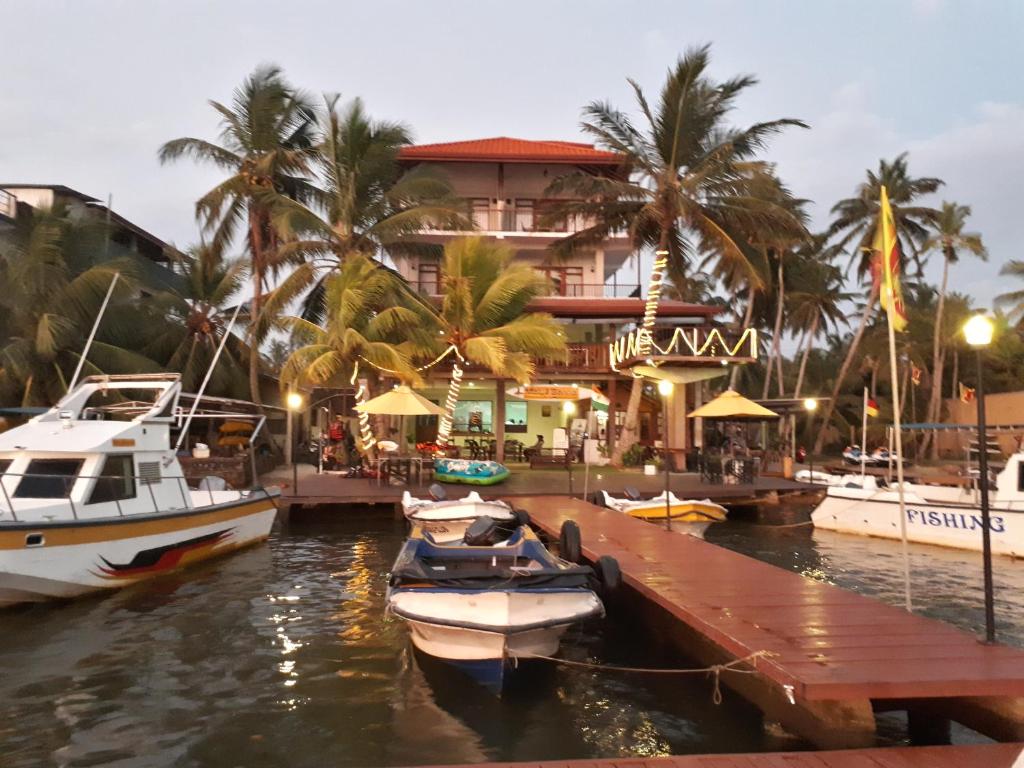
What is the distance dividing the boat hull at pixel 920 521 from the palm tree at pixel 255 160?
18962 millimetres

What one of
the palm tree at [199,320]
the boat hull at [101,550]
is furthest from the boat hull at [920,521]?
the palm tree at [199,320]

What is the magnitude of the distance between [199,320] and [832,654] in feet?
87.6

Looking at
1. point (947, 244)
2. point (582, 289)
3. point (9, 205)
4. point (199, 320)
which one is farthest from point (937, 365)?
point (9, 205)

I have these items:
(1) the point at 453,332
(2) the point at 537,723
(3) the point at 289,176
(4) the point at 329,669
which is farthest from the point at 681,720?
(3) the point at 289,176

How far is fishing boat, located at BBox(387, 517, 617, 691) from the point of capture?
7648 mm

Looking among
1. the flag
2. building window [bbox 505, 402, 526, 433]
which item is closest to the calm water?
the flag

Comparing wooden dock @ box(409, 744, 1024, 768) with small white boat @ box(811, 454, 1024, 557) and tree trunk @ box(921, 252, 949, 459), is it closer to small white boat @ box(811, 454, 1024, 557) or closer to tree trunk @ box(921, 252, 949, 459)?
small white boat @ box(811, 454, 1024, 557)

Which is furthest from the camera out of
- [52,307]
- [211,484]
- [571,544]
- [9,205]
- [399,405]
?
[9,205]

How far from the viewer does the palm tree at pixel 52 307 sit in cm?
2191

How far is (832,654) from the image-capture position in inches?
252

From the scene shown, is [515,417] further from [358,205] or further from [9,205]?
[9,205]

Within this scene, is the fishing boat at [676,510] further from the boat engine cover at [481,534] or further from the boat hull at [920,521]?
the boat engine cover at [481,534]

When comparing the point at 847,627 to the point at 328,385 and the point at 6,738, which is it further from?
the point at 328,385

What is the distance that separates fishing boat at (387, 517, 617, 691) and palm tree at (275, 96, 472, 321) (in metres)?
16.6
